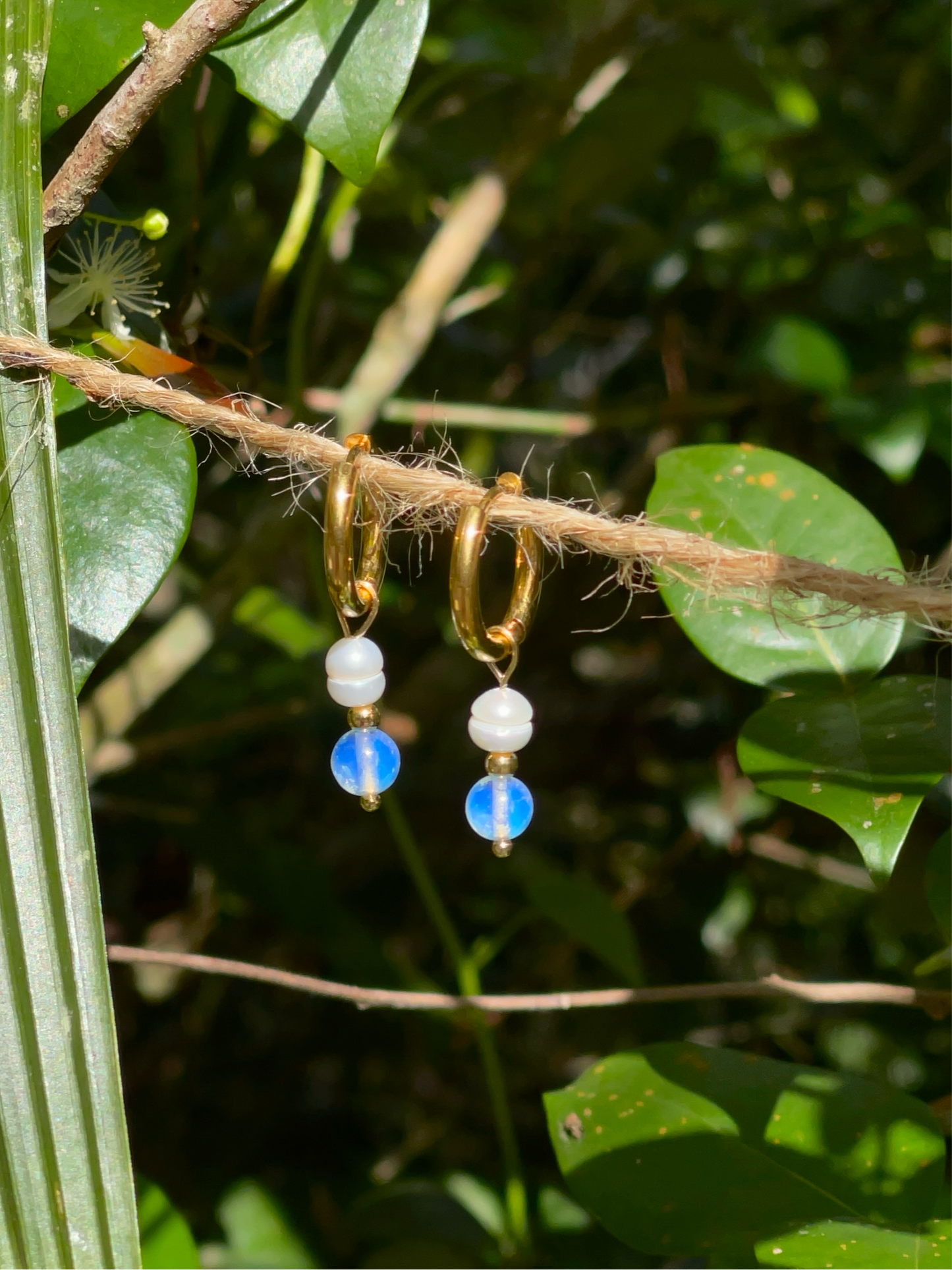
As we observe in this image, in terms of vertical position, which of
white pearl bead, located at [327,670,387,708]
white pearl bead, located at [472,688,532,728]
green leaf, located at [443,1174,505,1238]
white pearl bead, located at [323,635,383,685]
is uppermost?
white pearl bead, located at [323,635,383,685]

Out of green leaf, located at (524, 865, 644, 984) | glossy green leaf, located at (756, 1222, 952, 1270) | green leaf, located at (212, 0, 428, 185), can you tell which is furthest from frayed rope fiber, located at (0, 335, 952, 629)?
green leaf, located at (524, 865, 644, 984)

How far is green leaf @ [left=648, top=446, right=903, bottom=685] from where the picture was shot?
436 millimetres

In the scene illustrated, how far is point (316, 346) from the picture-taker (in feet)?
2.95

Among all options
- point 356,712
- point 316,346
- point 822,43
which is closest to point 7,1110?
point 356,712

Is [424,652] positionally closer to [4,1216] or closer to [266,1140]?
[266,1140]

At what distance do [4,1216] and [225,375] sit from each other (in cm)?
46

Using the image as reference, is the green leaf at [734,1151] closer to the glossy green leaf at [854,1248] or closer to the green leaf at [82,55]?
the glossy green leaf at [854,1248]

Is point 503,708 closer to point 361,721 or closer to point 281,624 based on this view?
point 361,721

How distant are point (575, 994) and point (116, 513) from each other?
288 mm

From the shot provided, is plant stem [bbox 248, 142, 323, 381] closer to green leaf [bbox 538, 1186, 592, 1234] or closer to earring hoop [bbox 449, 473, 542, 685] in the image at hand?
earring hoop [bbox 449, 473, 542, 685]

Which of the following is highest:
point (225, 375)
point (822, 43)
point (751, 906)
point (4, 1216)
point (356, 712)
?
point (822, 43)

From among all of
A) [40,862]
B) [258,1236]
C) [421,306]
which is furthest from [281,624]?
[40,862]

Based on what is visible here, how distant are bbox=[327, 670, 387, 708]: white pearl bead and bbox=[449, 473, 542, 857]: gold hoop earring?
0.04 meters

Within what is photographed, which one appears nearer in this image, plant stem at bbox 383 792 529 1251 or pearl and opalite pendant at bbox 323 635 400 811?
pearl and opalite pendant at bbox 323 635 400 811
